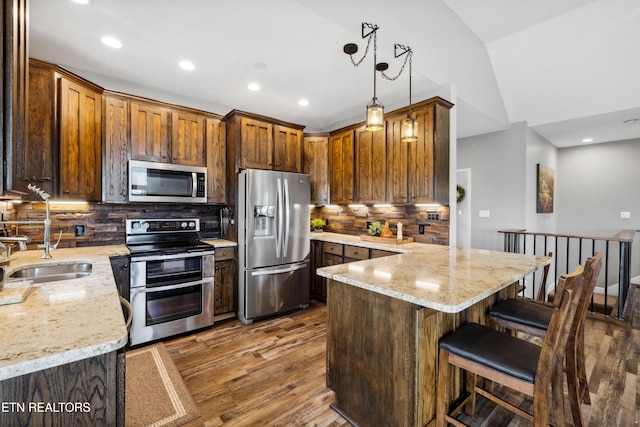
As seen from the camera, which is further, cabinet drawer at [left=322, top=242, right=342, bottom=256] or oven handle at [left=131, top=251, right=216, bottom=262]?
→ cabinet drawer at [left=322, top=242, right=342, bottom=256]

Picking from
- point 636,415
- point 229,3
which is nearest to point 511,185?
point 636,415

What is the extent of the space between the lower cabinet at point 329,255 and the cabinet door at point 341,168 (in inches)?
28.4

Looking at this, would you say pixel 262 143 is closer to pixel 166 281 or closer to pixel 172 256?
pixel 172 256

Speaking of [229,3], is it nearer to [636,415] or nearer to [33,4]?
[33,4]

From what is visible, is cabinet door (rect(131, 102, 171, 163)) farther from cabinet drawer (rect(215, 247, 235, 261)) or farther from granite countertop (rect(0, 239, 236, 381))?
granite countertop (rect(0, 239, 236, 381))

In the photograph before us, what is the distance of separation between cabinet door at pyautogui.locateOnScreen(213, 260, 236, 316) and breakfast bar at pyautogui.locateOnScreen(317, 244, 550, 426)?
6.23 feet

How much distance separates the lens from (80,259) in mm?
2242

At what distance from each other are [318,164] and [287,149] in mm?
696

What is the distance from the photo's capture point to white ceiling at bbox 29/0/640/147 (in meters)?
2.15

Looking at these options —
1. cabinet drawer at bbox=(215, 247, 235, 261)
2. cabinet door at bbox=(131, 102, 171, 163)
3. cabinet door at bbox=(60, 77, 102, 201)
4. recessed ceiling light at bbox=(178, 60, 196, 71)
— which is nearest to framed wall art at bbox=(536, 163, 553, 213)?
cabinet drawer at bbox=(215, 247, 235, 261)

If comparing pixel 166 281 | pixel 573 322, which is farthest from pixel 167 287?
pixel 573 322

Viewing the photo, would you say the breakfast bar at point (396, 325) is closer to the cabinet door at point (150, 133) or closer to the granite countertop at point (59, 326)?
the granite countertop at point (59, 326)

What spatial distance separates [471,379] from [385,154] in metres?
2.61

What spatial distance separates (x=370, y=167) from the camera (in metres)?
3.91
